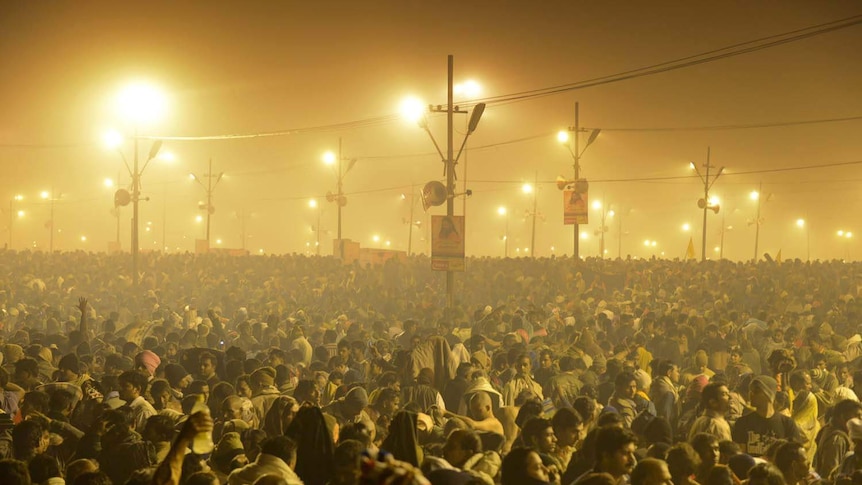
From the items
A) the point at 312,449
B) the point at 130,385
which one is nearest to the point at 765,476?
the point at 312,449

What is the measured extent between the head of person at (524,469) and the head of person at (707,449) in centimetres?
161

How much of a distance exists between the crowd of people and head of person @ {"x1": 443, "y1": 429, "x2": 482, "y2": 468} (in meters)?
0.01

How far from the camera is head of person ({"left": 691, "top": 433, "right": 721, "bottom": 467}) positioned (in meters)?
6.85

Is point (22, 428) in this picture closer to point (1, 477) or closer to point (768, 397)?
point (1, 477)

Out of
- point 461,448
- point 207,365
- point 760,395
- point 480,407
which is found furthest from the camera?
point 207,365

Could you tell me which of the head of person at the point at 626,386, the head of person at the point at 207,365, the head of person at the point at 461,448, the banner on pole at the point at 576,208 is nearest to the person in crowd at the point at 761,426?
the head of person at the point at 626,386

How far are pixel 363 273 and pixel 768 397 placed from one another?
2350 centimetres

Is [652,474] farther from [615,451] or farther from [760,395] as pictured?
[760,395]

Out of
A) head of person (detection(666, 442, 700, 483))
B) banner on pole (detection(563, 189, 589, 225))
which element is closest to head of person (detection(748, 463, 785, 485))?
head of person (detection(666, 442, 700, 483))

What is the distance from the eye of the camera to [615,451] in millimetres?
6285

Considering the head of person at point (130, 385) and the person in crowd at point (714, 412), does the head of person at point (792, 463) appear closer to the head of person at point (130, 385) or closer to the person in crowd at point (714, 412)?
the person in crowd at point (714, 412)

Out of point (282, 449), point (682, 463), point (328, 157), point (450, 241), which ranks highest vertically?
point (328, 157)

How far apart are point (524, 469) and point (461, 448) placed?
3.01 ft

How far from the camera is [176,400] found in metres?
9.56
